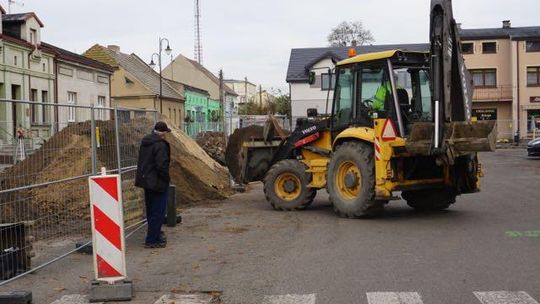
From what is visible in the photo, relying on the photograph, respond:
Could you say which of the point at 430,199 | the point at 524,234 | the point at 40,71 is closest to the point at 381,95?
the point at 430,199

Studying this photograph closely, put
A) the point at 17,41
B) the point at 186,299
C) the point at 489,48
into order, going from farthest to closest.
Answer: the point at 489,48, the point at 17,41, the point at 186,299

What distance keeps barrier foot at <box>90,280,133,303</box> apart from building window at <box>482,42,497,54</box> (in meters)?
57.5

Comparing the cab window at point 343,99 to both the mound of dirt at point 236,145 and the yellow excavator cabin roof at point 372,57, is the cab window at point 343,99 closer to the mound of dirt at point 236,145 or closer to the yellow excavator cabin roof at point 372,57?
the yellow excavator cabin roof at point 372,57

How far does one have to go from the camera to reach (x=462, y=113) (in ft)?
36.6

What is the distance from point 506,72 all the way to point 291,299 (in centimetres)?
5714

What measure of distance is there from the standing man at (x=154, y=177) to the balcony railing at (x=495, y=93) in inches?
2084

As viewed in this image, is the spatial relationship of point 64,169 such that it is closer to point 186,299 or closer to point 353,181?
point 186,299

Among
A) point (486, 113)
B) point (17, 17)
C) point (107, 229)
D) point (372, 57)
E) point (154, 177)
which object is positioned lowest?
point (107, 229)

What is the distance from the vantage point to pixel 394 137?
11.3 metres

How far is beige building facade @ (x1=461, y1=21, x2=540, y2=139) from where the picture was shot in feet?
189

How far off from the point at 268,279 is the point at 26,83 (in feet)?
90.6

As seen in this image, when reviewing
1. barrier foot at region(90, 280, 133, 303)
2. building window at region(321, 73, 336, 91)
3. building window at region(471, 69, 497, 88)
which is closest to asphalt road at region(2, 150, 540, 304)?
barrier foot at region(90, 280, 133, 303)

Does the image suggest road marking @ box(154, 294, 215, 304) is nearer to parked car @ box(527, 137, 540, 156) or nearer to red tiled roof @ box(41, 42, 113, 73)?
parked car @ box(527, 137, 540, 156)

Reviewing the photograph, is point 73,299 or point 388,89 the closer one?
point 73,299
